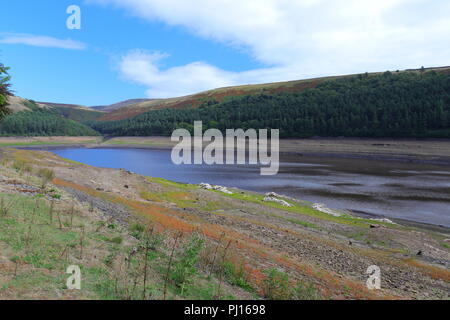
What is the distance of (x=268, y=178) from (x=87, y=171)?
80.5 feet

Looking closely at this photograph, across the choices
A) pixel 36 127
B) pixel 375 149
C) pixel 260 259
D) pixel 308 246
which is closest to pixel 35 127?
pixel 36 127

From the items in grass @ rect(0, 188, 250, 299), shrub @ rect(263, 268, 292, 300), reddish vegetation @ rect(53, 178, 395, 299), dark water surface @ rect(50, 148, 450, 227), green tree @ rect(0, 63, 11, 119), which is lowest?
dark water surface @ rect(50, 148, 450, 227)

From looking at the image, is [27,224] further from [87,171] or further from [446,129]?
[446,129]

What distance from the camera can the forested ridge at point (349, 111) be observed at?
8138 cm

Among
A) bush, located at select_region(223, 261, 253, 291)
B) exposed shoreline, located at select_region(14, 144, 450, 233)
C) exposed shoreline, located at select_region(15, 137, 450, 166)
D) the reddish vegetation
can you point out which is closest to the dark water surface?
exposed shoreline, located at select_region(14, 144, 450, 233)

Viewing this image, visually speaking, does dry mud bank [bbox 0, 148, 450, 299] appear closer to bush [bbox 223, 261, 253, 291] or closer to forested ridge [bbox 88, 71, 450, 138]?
bush [bbox 223, 261, 253, 291]

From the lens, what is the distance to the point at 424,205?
98.7 ft

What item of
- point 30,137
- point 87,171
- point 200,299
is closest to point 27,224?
point 200,299

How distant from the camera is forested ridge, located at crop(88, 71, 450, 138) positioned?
8138 centimetres

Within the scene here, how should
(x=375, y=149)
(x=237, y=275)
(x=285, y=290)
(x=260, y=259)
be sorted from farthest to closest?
(x=375, y=149) < (x=260, y=259) < (x=237, y=275) < (x=285, y=290)

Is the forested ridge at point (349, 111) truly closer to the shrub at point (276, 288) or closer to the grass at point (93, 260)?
the shrub at point (276, 288)

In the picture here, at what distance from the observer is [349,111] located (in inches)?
3947

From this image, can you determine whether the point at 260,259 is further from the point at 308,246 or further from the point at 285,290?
the point at 308,246

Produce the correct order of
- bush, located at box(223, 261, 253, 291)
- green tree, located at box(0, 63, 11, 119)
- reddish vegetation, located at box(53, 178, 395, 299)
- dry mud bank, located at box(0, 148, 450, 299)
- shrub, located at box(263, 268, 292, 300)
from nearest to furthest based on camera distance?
shrub, located at box(263, 268, 292, 300) < bush, located at box(223, 261, 253, 291) < reddish vegetation, located at box(53, 178, 395, 299) < dry mud bank, located at box(0, 148, 450, 299) < green tree, located at box(0, 63, 11, 119)
